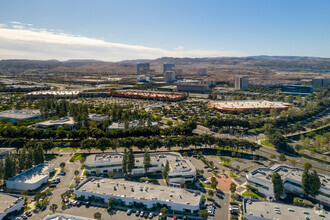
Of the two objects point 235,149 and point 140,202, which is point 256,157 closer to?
point 235,149

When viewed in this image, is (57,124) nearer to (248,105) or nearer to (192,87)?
(248,105)

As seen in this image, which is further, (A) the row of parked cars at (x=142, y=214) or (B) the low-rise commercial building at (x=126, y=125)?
(B) the low-rise commercial building at (x=126, y=125)

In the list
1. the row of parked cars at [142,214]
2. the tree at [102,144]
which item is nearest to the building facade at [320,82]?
the tree at [102,144]

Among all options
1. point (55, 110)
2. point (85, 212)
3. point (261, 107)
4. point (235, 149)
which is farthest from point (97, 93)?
point (85, 212)

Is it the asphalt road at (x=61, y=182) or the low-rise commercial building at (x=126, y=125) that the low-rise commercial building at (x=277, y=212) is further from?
the low-rise commercial building at (x=126, y=125)

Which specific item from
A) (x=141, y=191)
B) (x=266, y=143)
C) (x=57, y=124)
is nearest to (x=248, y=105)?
(x=266, y=143)

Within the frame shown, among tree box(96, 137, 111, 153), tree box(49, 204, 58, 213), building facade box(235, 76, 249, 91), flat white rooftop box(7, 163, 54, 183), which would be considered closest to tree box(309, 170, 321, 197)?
tree box(49, 204, 58, 213)
